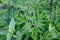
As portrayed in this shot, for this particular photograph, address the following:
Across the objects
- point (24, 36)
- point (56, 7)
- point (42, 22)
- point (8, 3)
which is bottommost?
point (24, 36)

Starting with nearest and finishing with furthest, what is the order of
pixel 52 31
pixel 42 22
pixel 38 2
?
pixel 52 31 < pixel 42 22 < pixel 38 2

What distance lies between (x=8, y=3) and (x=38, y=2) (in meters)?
0.46

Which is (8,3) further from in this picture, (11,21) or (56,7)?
(56,7)

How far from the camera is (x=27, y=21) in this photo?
2.22 m

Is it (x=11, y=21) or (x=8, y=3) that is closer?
(x=11, y=21)

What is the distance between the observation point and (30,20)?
2.23 m

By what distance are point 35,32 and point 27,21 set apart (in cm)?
19

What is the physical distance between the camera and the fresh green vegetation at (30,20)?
2.16m

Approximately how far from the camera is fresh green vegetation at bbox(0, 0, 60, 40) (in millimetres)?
2163

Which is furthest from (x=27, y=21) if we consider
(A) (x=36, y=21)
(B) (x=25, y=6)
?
(B) (x=25, y=6)

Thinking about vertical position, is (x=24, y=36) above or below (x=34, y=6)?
below

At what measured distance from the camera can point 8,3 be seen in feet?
8.24

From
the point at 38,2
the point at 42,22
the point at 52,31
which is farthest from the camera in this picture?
the point at 38,2

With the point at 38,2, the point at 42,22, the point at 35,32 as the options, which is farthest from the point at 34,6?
the point at 35,32
